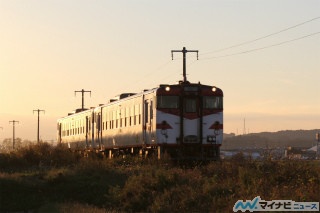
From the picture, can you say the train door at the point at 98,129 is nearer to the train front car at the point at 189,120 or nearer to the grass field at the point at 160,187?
the grass field at the point at 160,187

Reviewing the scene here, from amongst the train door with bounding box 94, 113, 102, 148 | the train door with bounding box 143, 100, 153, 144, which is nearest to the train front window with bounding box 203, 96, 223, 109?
the train door with bounding box 143, 100, 153, 144

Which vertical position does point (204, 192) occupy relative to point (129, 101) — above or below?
below

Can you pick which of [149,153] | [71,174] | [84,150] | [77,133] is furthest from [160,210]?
[77,133]

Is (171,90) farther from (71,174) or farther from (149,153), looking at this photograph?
(71,174)

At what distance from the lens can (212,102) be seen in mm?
28859

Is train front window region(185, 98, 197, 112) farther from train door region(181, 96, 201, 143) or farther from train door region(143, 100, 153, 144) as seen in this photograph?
train door region(143, 100, 153, 144)

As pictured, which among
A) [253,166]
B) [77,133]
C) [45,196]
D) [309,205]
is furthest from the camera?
[77,133]

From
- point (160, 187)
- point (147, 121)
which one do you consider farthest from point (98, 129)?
point (160, 187)

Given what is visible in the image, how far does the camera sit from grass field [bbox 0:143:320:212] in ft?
54.6

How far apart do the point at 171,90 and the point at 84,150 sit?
1686cm

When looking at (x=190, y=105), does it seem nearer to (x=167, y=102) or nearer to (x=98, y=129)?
(x=167, y=102)

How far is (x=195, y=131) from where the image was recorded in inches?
1120

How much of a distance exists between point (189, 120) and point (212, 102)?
1358 millimetres

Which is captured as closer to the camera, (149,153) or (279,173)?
(279,173)
